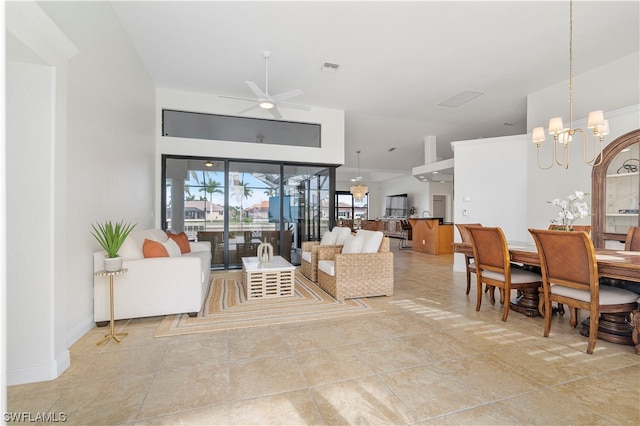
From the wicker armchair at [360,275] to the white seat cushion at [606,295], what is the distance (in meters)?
1.79

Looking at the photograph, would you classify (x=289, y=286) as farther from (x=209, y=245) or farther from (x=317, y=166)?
(x=317, y=166)

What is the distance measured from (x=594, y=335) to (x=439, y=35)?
3.41 meters

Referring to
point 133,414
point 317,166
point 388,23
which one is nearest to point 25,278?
point 133,414

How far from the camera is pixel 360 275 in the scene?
12.3 feet

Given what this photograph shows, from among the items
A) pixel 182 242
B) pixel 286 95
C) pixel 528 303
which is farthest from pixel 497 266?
pixel 182 242

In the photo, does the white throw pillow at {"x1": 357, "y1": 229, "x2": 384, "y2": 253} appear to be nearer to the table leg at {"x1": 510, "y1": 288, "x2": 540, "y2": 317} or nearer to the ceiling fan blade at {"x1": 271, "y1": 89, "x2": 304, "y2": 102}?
the table leg at {"x1": 510, "y1": 288, "x2": 540, "y2": 317}

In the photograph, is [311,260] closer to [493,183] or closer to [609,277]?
[609,277]

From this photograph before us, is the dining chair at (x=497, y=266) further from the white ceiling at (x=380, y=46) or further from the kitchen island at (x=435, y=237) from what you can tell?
the kitchen island at (x=435, y=237)

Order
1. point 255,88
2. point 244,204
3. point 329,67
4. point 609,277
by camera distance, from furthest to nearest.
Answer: point 244,204
point 329,67
point 255,88
point 609,277

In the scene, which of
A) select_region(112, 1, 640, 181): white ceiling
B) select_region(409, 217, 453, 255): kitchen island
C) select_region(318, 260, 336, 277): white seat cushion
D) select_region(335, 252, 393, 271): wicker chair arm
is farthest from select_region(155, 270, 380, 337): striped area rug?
select_region(409, 217, 453, 255): kitchen island

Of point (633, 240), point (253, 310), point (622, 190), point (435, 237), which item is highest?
point (622, 190)

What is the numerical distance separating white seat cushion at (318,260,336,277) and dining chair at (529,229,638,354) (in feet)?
7.08

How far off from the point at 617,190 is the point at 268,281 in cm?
482

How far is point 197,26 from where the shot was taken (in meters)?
3.41
